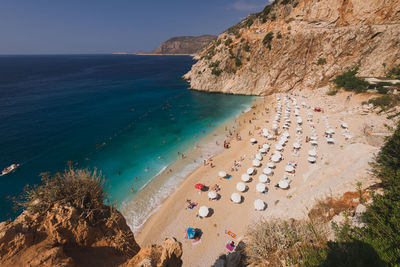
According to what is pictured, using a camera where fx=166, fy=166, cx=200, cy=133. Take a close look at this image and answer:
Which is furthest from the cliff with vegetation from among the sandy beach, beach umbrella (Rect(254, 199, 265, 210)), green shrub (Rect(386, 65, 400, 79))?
green shrub (Rect(386, 65, 400, 79))

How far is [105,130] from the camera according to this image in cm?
3456

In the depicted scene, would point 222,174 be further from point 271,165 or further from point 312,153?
point 312,153

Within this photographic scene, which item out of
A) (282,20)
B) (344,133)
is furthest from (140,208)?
(282,20)

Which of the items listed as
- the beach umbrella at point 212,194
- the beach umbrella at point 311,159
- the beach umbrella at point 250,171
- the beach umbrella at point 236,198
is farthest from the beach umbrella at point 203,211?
the beach umbrella at point 311,159

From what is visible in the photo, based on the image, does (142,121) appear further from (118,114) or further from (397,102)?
(397,102)

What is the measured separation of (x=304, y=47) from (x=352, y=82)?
1814 centimetres

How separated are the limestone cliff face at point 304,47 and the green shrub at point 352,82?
387cm

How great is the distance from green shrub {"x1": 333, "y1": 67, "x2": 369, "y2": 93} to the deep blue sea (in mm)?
21300

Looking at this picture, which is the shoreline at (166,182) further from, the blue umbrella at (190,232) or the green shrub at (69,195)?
the green shrub at (69,195)

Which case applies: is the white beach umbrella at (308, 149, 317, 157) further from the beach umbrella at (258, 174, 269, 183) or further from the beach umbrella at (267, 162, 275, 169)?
the beach umbrella at (258, 174, 269, 183)

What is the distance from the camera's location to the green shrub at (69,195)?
17.4 feet

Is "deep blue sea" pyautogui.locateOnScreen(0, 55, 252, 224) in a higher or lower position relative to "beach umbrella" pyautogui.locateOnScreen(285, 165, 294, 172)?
lower

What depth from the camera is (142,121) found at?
129 ft

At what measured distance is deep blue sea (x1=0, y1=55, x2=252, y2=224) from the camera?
2330 cm
